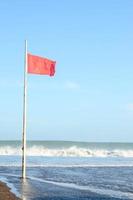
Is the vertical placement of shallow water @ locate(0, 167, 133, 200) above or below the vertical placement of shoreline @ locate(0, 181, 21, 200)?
below

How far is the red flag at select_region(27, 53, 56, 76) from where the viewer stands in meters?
25.7

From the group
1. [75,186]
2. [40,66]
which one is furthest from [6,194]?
[40,66]

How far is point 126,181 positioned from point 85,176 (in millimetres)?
2993

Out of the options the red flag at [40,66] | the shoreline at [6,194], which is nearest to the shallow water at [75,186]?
the shoreline at [6,194]

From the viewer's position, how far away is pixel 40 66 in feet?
84.6

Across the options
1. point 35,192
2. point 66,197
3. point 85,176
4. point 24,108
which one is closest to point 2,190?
point 35,192

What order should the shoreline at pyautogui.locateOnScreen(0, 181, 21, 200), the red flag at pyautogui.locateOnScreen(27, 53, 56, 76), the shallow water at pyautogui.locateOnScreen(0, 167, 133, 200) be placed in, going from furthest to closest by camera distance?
the red flag at pyautogui.locateOnScreen(27, 53, 56, 76) → the shallow water at pyautogui.locateOnScreen(0, 167, 133, 200) → the shoreline at pyautogui.locateOnScreen(0, 181, 21, 200)

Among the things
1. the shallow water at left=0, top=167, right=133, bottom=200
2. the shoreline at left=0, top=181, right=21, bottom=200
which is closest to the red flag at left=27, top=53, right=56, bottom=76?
the shallow water at left=0, top=167, right=133, bottom=200

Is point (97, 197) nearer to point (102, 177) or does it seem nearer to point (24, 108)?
point (24, 108)

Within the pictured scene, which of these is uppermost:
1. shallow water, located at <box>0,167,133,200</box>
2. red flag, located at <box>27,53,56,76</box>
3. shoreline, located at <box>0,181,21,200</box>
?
red flag, located at <box>27,53,56,76</box>

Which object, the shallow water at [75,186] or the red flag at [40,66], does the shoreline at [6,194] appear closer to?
the shallow water at [75,186]

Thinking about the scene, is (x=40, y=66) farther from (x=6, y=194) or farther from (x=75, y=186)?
(x=6, y=194)

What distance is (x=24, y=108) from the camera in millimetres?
25219

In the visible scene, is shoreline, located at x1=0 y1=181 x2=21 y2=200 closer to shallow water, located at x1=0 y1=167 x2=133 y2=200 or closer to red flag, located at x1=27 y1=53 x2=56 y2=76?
shallow water, located at x1=0 y1=167 x2=133 y2=200
